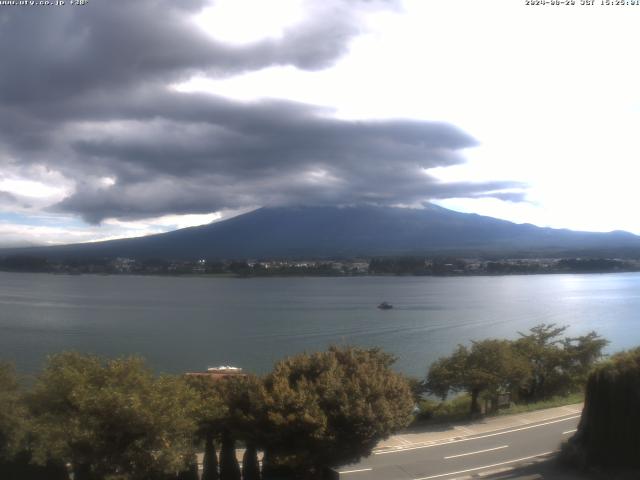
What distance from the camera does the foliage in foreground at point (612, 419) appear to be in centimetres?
902

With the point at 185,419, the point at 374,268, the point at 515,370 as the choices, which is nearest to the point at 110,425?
the point at 185,419

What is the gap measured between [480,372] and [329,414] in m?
6.88

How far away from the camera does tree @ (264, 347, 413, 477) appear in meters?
8.88

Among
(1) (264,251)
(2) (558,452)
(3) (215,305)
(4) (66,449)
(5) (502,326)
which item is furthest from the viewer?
(1) (264,251)

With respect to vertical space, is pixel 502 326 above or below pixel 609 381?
below

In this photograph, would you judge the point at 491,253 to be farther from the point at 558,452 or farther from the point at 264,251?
the point at 558,452

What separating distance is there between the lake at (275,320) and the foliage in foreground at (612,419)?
19.9 ft

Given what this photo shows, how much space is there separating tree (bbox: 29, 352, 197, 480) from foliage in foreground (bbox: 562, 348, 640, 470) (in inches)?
224

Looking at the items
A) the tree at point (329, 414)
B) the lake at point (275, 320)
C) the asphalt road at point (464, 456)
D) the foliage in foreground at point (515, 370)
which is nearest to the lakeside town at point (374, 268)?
the lake at point (275, 320)

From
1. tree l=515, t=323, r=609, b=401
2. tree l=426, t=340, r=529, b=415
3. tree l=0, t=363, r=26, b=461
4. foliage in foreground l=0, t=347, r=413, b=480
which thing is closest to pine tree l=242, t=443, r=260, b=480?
A: foliage in foreground l=0, t=347, r=413, b=480

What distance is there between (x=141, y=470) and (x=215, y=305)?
46.4 m

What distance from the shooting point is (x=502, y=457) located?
1072 cm

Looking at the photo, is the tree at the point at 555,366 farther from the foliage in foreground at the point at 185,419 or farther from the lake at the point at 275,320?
the foliage in foreground at the point at 185,419

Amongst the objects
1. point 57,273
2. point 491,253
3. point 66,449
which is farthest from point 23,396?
point 491,253
